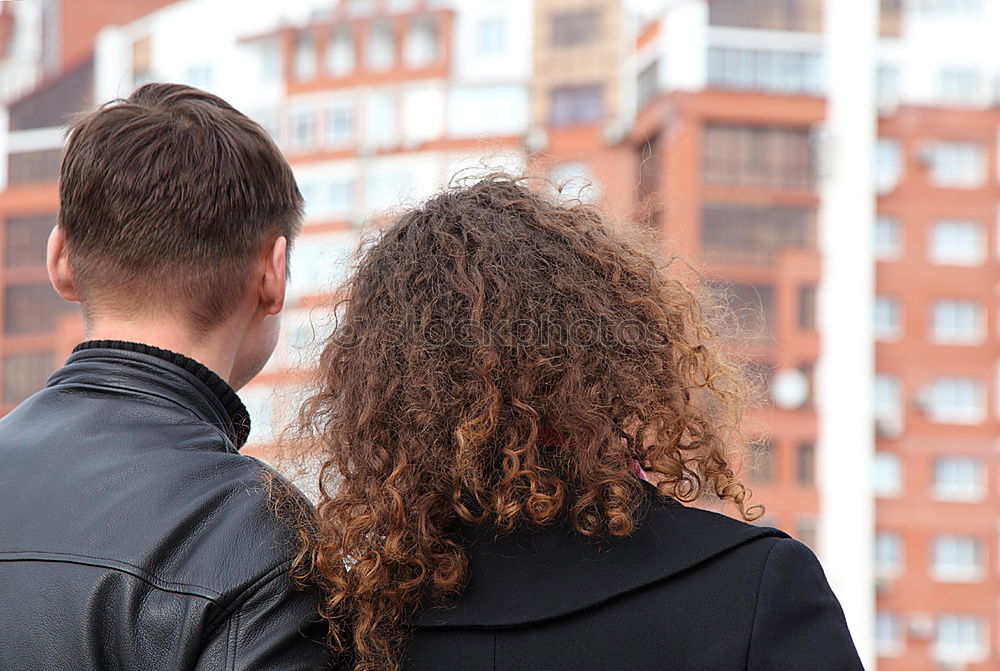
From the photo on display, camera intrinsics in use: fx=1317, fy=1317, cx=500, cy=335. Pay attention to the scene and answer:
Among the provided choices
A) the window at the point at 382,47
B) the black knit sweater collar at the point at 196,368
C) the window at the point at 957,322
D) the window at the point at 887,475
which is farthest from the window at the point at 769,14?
the black knit sweater collar at the point at 196,368

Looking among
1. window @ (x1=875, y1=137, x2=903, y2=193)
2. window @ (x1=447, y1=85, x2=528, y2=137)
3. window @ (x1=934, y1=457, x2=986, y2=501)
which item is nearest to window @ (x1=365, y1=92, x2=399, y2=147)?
window @ (x1=447, y1=85, x2=528, y2=137)

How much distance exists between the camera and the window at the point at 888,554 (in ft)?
68.7

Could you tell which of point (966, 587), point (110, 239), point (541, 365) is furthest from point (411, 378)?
point (966, 587)

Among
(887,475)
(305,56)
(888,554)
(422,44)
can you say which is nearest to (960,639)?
(888,554)

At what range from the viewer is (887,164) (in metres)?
22.4

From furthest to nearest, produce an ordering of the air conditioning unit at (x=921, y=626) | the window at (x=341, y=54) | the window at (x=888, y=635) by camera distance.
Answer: the window at (x=341, y=54)
the window at (x=888, y=635)
the air conditioning unit at (x=921, y=626)

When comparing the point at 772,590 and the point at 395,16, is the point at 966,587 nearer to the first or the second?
the point at 395,16

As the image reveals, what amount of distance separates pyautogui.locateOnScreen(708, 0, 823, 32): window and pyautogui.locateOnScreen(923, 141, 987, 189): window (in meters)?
2.96

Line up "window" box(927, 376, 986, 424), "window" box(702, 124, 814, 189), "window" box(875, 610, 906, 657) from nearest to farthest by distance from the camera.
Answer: "window" box(875, 610, 906, 657) → "window" box(927, 376, 986, 424) → "window" box(702, 124, 814, 189)

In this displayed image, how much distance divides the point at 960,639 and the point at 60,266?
834 inches

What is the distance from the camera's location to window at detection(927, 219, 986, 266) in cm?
2211

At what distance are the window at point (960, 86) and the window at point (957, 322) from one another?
11.7 feet

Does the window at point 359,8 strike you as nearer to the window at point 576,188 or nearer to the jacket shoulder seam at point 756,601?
the window at point 576,188

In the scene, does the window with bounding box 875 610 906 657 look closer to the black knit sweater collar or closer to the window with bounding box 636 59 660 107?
the window with bounding box 636 59 660 107
